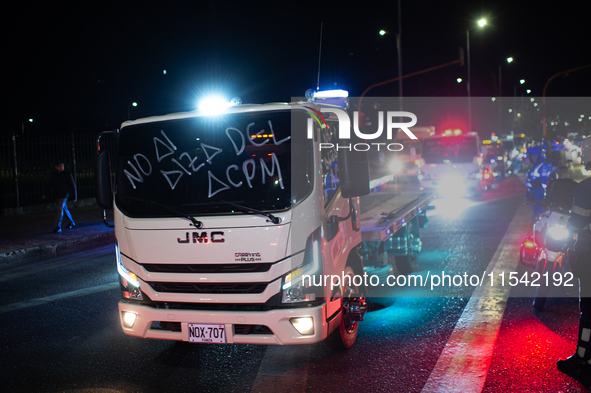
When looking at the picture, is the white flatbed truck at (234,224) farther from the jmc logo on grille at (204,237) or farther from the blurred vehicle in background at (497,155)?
the blurred vehicle in background at (497,155)

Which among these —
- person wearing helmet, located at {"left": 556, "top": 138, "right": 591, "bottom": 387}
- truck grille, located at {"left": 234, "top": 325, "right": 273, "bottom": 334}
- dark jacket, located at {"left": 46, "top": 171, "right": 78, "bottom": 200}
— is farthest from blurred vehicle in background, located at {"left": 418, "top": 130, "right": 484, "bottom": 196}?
truck grille, located at {"left": 234, "top": 325, "right": 273, "bottom": 334}

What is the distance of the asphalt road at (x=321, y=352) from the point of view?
415 cm

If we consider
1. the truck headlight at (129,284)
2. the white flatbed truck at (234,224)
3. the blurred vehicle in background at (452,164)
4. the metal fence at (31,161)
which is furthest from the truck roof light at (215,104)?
the blurred vehicle in background at (452,164)

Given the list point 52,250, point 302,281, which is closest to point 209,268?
point 302,281

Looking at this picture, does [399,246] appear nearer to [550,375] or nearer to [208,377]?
[550,375]

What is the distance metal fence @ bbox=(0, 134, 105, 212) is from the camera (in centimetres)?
1576

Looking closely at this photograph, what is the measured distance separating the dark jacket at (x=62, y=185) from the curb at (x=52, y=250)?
1.43 metres

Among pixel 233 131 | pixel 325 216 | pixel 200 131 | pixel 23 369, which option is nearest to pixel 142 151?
pixel 200 131

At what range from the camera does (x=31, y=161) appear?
53.5ft

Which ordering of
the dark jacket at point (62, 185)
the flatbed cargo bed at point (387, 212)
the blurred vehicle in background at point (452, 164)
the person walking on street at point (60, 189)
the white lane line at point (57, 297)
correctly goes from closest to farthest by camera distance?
the flatbed cargo bed at point (387, 212) → the white lane line at point (57, 297) → the person walking on street at point (60, 189) → the dark jacket at point (62, 185) → the blurred vehicle in background at point (452, 164)

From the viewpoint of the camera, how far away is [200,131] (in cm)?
457

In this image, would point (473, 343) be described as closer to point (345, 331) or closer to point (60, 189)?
point (345, 331)

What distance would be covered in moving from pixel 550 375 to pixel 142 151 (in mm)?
3628

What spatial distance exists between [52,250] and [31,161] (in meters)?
6.97
